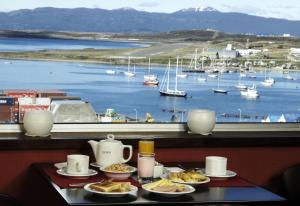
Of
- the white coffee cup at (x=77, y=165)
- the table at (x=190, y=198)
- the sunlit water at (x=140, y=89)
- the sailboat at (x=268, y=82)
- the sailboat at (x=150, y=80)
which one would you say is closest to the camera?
the table at (x=190, y=198)

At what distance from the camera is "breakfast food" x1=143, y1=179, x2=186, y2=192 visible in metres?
2.63

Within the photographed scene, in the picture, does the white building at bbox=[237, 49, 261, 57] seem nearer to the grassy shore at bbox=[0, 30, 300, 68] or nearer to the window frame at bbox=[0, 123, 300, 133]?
the grassy shore at bbox=[0, 30, 300, 68]

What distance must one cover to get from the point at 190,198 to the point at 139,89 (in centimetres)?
147

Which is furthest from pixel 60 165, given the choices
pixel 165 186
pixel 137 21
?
pixel 137 21

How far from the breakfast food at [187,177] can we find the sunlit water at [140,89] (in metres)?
0.91

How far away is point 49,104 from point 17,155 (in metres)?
0.47

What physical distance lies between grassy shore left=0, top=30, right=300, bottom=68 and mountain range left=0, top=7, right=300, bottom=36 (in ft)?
0.14

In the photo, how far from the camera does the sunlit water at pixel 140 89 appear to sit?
3.80 meters

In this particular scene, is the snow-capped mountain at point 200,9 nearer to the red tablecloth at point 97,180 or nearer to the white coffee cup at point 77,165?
the red tablecloth at point 97,180

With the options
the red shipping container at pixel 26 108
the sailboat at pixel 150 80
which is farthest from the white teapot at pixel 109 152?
the sailboat at pixel 150 80

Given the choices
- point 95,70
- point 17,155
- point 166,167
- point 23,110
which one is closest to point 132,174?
point 166,167

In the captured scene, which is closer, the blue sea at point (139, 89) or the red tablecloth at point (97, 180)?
the red tablecloth at point (97, 180)

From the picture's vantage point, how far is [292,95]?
4.17m

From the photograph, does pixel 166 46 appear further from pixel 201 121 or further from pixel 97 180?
pixel 97 180
